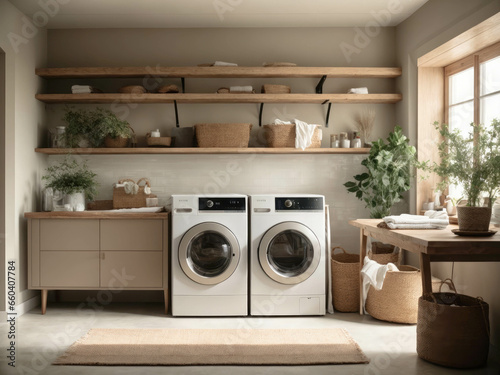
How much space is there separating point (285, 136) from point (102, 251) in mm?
1829

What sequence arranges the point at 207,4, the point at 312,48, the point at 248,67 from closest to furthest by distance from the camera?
the point at 207,4 → the point at 248,67 → the point at 312,48

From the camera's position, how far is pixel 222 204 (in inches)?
162

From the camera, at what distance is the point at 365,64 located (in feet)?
15.8

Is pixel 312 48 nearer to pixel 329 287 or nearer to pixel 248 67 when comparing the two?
pixel 248 67

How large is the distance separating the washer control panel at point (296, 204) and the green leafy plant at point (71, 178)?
1623mm

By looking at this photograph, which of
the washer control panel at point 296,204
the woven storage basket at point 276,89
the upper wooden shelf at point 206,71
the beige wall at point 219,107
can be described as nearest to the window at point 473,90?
the upper wooden shelf at point 206,71

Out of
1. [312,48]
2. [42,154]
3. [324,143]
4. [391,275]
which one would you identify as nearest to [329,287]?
[391,275]

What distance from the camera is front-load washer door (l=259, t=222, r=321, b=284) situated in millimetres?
4074

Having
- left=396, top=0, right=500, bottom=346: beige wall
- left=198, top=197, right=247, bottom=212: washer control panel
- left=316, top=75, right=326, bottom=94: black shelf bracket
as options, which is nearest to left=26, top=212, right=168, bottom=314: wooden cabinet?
left=198, top=197, right=247, bottom=212: washer control panel

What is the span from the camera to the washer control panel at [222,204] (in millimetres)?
4117

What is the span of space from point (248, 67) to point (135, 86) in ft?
3.31

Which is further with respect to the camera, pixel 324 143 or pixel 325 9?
pixel 324 143

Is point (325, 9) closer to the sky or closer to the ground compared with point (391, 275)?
closer to the sky

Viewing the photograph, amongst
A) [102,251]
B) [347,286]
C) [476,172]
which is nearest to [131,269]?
[102,251]
